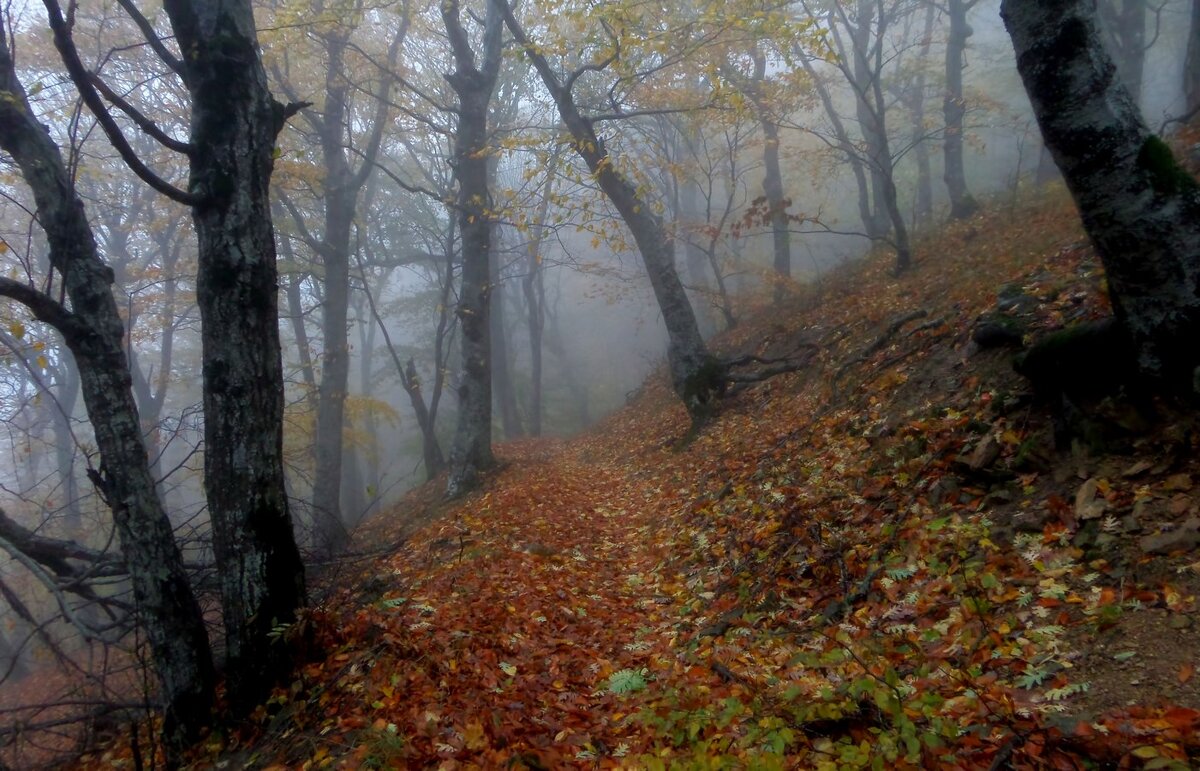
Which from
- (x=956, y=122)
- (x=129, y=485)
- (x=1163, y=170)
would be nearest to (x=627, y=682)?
(x=129, y=485)

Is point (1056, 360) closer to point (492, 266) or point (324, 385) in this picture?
point (324, 385)

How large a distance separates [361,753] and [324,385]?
12.2 metres

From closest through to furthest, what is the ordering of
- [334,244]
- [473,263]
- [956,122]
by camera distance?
[473,263], [334,244], [956,122]

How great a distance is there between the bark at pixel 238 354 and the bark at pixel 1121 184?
5266 mm

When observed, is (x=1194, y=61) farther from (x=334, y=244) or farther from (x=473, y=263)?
(x=334, y=244)

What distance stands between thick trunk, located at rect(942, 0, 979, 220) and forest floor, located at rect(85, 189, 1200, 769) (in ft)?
26.6

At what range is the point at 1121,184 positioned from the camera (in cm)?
404

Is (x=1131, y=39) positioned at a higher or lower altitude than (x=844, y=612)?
higher

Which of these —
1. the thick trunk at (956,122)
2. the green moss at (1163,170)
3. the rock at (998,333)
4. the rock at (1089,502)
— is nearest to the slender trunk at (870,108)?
the thick trunk at (956,122)

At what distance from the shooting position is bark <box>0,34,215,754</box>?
185 inches

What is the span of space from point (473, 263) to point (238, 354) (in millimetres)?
8300

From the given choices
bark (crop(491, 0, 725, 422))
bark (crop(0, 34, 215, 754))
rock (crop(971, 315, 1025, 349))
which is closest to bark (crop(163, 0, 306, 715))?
bark (crop(0, 34, 215, 754))

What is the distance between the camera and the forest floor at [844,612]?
119 inches

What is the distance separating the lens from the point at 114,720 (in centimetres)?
551
